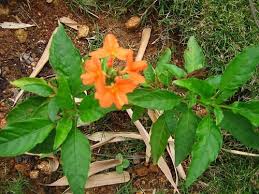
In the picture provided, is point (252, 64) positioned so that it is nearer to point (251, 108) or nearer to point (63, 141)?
point (251, 108)

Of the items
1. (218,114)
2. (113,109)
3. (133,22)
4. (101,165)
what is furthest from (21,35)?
(218,114)

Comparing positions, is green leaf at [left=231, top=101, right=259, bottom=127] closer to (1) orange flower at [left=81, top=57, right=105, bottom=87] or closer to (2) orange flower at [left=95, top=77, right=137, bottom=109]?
(2) orange flower at [left=95, top=77, right=137, bottom=109]

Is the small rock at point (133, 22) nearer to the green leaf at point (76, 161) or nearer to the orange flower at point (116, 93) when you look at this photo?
the green leaf at point (76, 161)

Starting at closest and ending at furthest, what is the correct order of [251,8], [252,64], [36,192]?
[252,64] < [36,192] < [251,8]

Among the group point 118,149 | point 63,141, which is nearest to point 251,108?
point 63,141

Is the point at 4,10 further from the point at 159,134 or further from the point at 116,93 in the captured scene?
the point at 116,93
